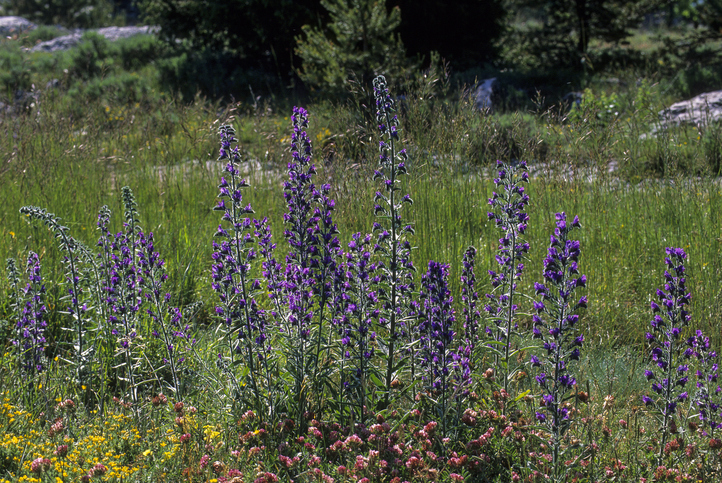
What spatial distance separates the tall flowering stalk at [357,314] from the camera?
113 inches

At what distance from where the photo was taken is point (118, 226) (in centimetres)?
525

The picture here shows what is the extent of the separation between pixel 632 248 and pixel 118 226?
A: 14.0ft

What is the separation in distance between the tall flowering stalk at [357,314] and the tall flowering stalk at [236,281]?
411mm

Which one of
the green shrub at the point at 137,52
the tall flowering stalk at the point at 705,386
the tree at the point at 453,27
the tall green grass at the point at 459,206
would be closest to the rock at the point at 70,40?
the green shrub at the point at 137,52

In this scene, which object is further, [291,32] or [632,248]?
[291,32]

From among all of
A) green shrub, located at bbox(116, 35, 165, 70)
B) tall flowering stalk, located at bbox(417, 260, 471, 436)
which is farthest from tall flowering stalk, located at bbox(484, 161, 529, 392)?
green shrub, located at bbox(116, 35, 165, 70)

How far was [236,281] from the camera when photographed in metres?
3.29

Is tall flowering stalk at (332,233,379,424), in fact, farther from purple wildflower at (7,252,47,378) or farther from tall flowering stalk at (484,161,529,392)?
purple wildflower at (7,252,47,378)

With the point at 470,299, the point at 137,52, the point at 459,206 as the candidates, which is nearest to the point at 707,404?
the point at 470,299

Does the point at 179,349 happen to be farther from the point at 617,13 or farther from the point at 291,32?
the point at 617,13

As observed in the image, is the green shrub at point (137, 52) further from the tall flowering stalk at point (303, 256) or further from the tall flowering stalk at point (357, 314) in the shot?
the tall flowering stalk at point (357, 314)

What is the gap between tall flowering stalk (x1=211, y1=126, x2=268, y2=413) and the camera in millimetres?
2888

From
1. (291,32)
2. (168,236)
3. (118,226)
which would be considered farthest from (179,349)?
(291,32)

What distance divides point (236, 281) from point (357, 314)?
0.78m
